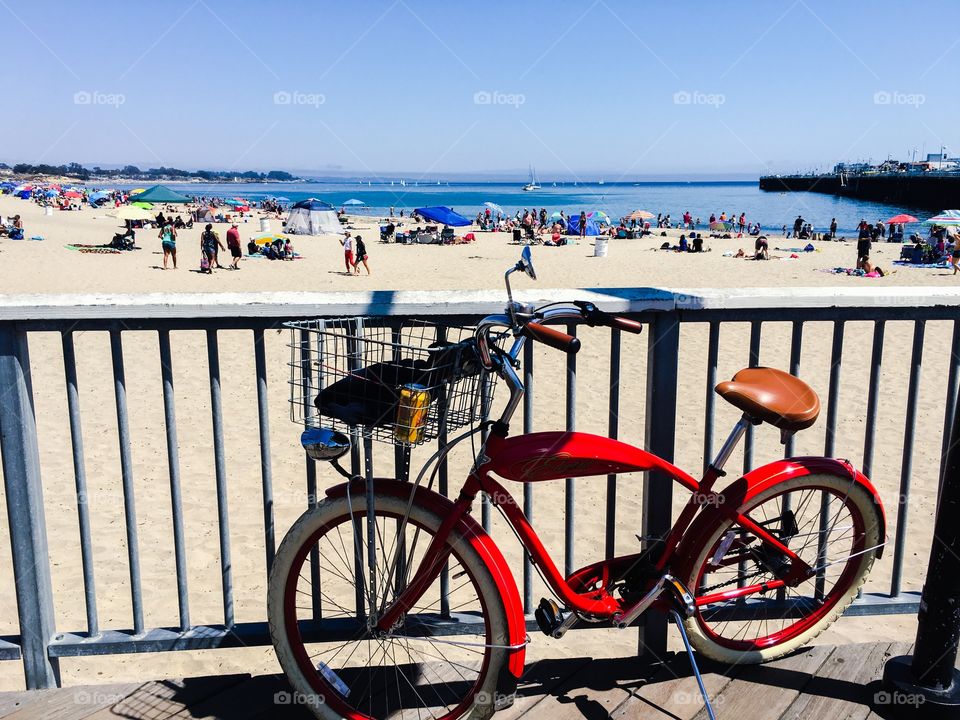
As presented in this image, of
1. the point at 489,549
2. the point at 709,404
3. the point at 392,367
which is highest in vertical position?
the point at 392,367

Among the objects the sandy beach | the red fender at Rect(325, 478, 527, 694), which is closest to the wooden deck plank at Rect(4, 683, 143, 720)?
the sandy beach

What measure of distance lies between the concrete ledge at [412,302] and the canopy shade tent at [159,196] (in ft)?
167

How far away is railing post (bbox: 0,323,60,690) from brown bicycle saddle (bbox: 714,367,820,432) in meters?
2.32

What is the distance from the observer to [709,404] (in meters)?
3.16

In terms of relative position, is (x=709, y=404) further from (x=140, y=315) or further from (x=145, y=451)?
(x=145, y=451)

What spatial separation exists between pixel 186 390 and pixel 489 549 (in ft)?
29.3

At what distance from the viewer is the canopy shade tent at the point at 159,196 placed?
49688mm

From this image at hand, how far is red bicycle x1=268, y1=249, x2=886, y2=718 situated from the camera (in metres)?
2.24

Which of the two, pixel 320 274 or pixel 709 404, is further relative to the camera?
pixel 320 274

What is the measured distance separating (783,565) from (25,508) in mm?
2710

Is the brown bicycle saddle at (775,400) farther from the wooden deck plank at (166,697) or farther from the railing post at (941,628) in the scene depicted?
the wooden deck plank at (166,697)

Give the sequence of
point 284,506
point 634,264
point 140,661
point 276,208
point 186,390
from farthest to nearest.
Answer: point 276,208, point 634,264, point 186,390, point 284,506, point 140,661

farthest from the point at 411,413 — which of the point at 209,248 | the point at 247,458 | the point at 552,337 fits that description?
the point at 209,248

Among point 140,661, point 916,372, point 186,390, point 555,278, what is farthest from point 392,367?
point 555,278
